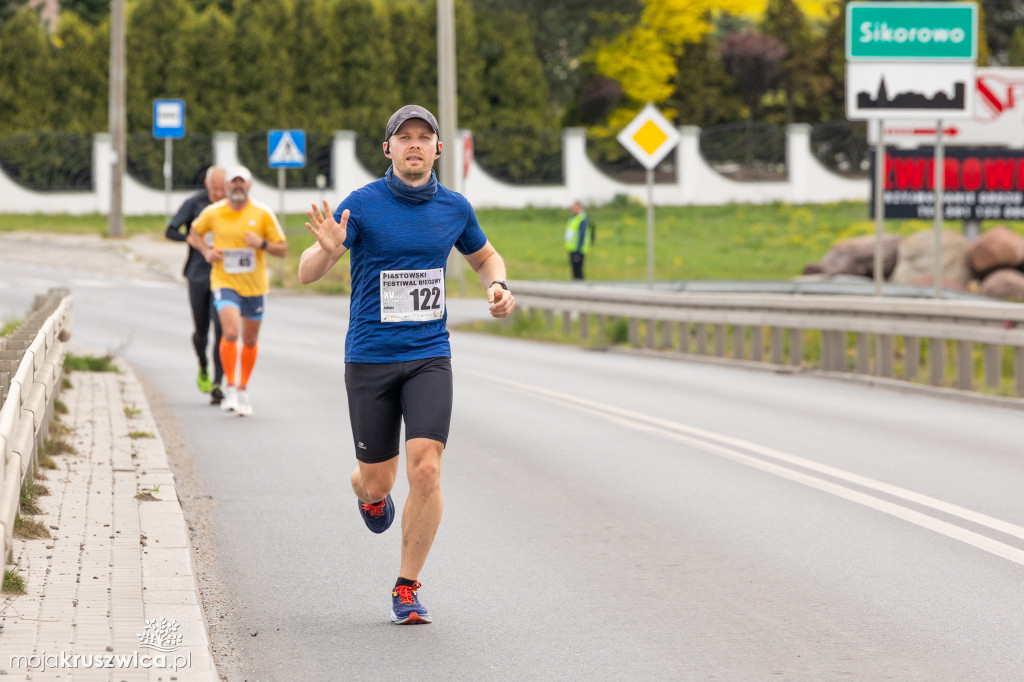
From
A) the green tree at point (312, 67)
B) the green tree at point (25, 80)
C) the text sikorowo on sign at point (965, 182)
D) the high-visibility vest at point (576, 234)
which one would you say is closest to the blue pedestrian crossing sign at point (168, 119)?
the high-visibility vest at point (576, 234)

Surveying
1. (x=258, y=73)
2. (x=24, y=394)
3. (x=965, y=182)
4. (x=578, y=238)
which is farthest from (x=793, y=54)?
(x=24, y=394)

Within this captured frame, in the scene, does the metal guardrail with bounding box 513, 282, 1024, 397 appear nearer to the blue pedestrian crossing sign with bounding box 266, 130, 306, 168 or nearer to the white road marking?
the white road marking

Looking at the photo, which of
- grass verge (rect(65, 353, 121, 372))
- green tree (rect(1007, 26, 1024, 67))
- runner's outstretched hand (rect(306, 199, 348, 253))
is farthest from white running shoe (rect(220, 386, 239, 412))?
green tree (rect(1007, 26, 1024, 67))

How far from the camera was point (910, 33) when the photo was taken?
1838cm

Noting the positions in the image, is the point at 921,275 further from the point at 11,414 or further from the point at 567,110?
the point at 567,110

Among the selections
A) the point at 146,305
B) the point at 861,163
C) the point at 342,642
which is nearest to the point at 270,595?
the point at 342,642

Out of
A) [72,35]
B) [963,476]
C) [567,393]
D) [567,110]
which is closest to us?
[963,476]

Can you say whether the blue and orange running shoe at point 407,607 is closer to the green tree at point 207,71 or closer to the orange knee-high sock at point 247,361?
the orange knee-high sock at point 247,361

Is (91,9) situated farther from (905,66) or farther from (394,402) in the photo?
(394,402)

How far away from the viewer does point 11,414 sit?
19.6ft

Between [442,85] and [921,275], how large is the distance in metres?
9.24

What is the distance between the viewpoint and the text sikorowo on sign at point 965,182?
30141 millimetres

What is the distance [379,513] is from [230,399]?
260 inches

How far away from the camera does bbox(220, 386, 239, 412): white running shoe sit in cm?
1323
